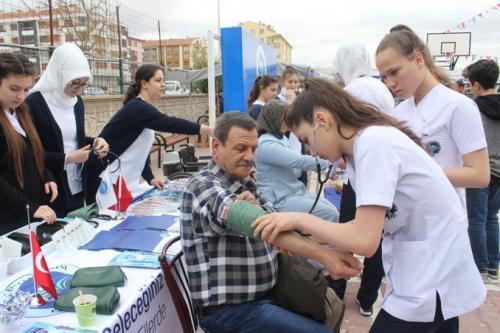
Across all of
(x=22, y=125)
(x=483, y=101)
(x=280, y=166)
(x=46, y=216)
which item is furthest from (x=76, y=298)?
(x=483, y=101)

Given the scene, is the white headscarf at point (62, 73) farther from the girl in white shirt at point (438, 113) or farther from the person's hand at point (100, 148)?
the girl in white shirt at point (438, 113)

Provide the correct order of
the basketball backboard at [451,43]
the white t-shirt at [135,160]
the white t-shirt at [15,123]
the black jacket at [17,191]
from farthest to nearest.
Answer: the basketball backboard at [451,43] → the white t-shirt at [135,160] → the white t-shirt at [15,123] → the black jacket at [17,191]

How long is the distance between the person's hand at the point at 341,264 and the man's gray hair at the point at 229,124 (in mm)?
689

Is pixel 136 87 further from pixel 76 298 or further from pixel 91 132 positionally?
pixel 91 132

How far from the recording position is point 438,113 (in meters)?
1.89

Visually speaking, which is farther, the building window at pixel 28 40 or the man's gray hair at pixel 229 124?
the building window at pixel 28 40

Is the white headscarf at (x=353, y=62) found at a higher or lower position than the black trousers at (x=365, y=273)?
higher

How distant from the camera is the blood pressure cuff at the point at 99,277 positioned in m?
1.59

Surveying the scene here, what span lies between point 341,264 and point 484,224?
2400 mm

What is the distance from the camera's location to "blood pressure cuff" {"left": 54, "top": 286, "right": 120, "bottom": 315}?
1.44m

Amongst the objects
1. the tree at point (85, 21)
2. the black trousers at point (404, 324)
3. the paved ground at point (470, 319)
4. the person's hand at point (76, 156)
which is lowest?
the paved ground at point (470, 319)

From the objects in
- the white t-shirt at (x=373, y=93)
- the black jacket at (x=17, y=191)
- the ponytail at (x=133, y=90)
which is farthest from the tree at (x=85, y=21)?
the white t-shirt at (x=373, y=93)

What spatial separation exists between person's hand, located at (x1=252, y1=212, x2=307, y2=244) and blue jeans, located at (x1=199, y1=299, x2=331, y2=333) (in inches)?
18.0

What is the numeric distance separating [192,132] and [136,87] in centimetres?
56
